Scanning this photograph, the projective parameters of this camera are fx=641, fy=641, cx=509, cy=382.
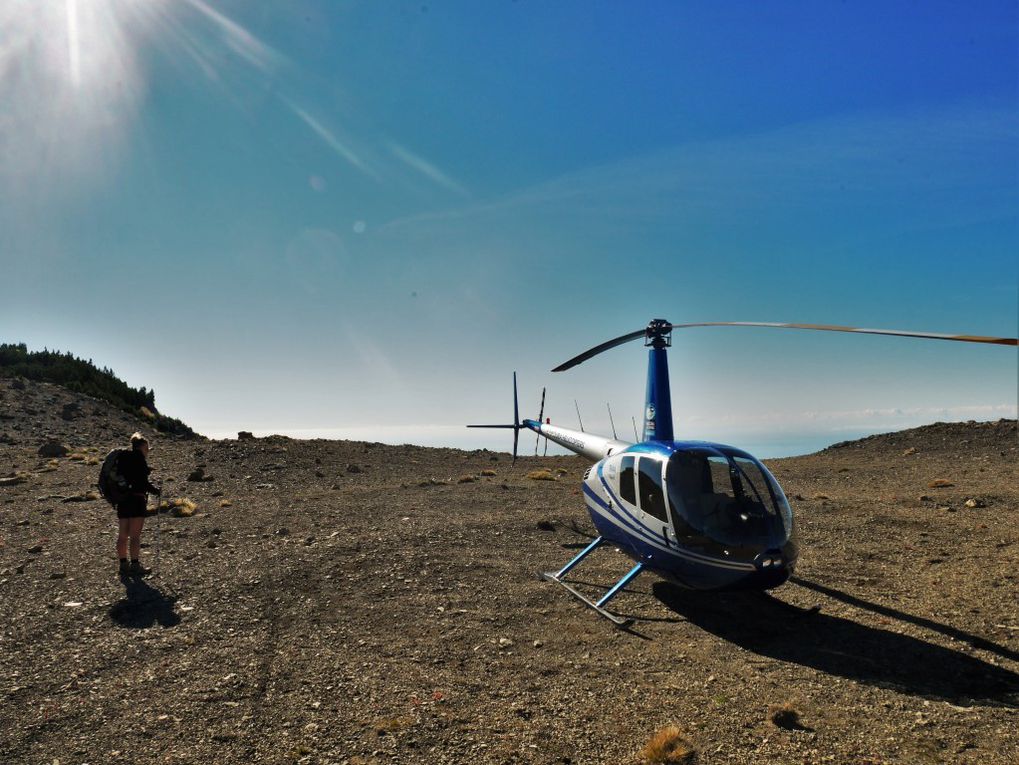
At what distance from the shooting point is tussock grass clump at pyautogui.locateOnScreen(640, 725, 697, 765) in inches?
262

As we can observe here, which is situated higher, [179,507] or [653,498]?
[653,498]

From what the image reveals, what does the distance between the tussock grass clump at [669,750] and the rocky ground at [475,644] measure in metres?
0.15

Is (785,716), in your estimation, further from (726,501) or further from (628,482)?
(628,482)

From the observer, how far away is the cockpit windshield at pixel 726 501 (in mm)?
10008

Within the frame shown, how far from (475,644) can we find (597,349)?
310 inches

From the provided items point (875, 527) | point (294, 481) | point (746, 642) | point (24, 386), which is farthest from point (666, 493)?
point (24, 386)

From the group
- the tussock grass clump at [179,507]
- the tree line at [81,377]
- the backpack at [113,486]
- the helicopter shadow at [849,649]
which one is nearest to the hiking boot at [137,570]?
the backpack at [113,486]

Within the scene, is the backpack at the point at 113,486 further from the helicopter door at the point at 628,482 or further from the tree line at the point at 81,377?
the tree line at the point at 81,377

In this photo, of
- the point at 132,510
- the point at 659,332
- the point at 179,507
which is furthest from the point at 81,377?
the point at 659,332

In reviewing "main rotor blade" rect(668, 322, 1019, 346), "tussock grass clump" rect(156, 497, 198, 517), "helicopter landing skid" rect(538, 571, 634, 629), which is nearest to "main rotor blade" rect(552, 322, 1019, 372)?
"main rotor blade" rect(668, 322, 1019, 346)

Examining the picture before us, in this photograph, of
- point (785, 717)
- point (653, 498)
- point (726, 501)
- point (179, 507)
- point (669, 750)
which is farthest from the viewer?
point (179, 507)

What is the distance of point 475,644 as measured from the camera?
10.0 metres

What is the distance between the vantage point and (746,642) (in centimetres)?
1005

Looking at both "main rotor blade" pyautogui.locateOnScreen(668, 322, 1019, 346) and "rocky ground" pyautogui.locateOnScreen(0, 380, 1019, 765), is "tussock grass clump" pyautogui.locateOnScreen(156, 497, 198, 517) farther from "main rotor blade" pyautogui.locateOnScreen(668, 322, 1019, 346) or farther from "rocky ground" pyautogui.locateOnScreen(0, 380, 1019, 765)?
"main rotor blade" pyautogui.locateOnScreen(668, 322, 1019, 346)
